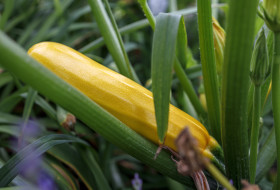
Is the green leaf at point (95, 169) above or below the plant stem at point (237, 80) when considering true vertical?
below

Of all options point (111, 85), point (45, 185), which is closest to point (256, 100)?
point (111, 85)

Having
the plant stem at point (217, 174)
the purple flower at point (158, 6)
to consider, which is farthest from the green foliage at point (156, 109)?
the purple flower at point (158, 6)

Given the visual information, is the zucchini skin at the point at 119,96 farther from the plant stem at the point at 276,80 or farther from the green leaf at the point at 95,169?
the green leaf at the point at 95,169

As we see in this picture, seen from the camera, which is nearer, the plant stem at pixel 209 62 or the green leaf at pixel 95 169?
the plant stem at pixel 209 62

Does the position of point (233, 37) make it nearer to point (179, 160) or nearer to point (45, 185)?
point (179, 160)

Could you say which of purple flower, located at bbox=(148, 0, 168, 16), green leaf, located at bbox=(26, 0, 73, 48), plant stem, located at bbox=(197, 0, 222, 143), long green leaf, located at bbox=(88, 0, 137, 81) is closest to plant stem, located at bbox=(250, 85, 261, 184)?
plant stem, located at bbox=(197, 0, 222, 143)

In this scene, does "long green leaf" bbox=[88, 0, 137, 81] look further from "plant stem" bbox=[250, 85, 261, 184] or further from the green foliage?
"plant stem" bbox=[250, 85, 261, 184]

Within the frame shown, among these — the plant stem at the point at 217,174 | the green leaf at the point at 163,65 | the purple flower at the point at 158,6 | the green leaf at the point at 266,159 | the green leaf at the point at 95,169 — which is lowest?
the green leaf at the point at 266,159

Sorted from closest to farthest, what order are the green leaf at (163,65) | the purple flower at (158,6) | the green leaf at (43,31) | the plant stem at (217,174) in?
the plant stem at (217,174)
the green leaf at (163,65)
the green leaf at (43,31)
the purple flower at (158,6)
